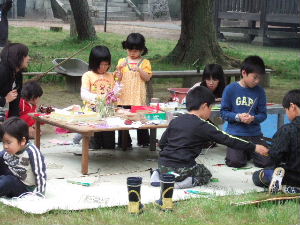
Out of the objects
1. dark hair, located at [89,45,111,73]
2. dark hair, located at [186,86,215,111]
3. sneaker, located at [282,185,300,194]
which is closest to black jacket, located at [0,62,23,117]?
dark hair, located at [89,45,111,73]

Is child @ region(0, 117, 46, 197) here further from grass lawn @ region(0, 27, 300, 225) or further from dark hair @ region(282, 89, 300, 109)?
dark hair @ region(282, 89, 300, 109)

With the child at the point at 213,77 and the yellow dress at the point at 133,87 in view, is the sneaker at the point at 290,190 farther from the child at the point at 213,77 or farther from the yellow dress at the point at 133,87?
the yellow dress at the point at 133,87

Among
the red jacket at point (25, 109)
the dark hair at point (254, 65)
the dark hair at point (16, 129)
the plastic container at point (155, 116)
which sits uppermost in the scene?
the dark hair at point (254, 65)

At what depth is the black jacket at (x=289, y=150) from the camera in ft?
20.7

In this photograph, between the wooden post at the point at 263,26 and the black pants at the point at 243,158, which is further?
the wooden post at the point at 263,26

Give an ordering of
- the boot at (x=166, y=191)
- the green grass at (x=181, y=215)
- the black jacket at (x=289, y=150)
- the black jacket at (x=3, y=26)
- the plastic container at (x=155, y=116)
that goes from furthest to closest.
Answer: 1. the black jacket at (x=3, y=26)
2. the plastic container at (x=155, y=116)
3. the black jacket at (x=289, y=150)
4. the boot at (x=166, y=191)
5. the green grass at (x=181, y=215)

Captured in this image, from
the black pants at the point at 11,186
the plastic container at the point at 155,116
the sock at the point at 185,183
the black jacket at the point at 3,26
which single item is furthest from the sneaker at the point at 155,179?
the black jacket at the point at 3,26

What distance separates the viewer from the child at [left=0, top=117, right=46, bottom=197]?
605 centimetres

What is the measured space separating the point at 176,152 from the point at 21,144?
1.47 meters

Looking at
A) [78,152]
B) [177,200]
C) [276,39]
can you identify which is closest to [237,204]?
[177,200]

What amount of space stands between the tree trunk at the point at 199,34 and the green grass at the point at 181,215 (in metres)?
10.7

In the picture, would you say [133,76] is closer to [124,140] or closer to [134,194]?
[124,140]

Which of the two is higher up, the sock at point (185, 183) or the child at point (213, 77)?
the child at point (213, 77)

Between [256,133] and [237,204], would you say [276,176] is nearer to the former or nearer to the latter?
Result: [237,204]
